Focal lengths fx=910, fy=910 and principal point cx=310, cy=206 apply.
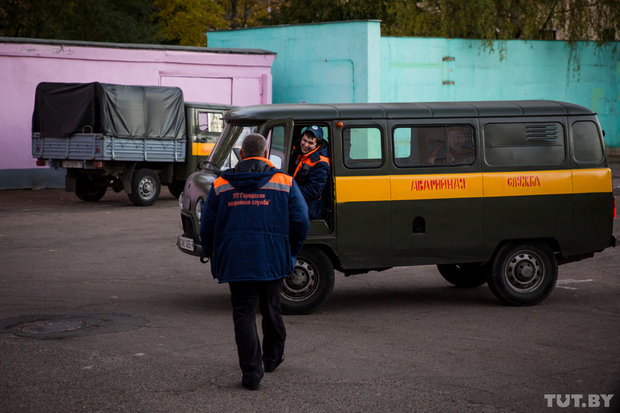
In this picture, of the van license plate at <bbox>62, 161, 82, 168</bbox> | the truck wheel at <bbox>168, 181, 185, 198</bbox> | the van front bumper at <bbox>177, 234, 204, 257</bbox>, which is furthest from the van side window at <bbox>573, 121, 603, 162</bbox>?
the truck wheel at <bbox>168, 181, 185, 198</bbox>

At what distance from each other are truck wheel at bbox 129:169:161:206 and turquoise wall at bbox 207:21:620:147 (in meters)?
9.74

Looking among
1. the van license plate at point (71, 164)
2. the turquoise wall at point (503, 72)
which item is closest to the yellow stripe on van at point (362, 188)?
the van license plate at point (71, 164)

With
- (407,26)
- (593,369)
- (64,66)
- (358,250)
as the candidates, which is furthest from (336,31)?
(593,369)

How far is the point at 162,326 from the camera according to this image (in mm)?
8219

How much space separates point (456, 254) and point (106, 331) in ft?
11.6

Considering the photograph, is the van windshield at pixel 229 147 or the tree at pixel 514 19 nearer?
the van windshield at pixel 229 147

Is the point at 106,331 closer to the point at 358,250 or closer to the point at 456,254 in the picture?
the point at 358,250

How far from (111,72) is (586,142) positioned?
20383mm

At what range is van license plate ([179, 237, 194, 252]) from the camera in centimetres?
920

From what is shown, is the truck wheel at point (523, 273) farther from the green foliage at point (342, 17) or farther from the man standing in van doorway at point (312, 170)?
the green foliage at point (342, 17)

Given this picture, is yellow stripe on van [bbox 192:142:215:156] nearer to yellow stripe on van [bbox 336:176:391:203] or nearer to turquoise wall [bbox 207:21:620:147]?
turquoise wall [bbox 207:21:620:147]

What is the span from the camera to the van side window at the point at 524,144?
30.6ft

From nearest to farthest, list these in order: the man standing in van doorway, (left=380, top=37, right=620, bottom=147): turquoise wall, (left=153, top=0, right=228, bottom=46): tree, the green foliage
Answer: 1. the man standing in van doorway
2. (left=380, top=37, right=620, bottom=147): turquoise wall
3. the green foliage
4. (left=153, top=0, right=228, bottom=46): tree

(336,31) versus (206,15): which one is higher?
(206,15)
